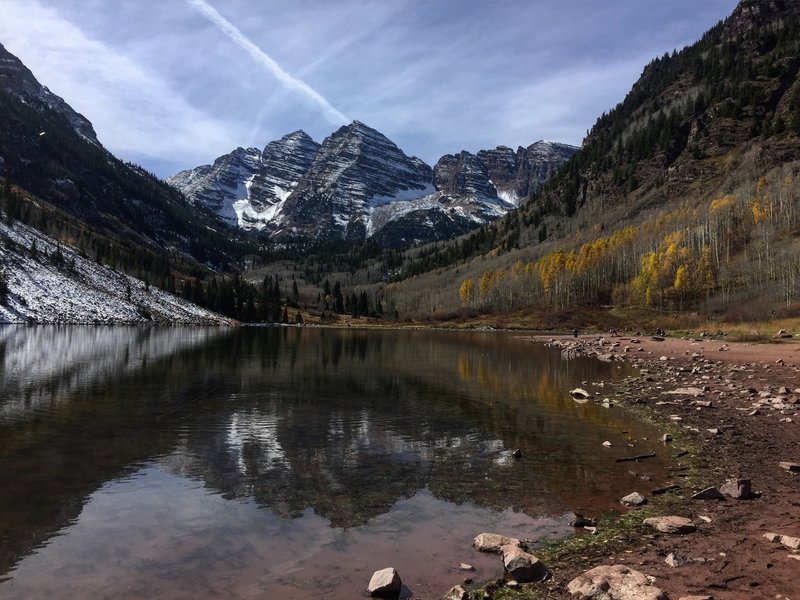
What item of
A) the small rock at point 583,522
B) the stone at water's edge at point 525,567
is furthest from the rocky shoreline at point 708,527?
the small rock at point 583,522

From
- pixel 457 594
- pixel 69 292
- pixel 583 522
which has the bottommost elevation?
pixel 583 522

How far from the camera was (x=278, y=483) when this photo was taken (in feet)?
53.7

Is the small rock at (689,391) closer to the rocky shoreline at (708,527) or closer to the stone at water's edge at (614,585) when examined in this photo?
the rocky shoreline at (708,527)

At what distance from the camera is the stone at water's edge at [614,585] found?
8406 mm

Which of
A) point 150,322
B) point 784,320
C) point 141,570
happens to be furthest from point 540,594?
point 150,322

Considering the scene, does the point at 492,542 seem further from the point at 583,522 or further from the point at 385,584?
the point at 385,584

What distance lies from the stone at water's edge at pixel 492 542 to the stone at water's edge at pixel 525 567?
0.96m

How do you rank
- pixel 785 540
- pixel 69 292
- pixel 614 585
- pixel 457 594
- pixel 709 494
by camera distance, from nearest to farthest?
pixel 614 585 → pixel 457 594 → pixel 785 540 → pixel 709 494 → pixel 69 292

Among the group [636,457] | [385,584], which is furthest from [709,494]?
[385,584]

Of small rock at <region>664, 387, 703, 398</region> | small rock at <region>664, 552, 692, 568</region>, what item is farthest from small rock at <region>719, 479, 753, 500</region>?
small rock at <region>664, 387, 703, 398</region>

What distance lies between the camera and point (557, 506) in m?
14.4

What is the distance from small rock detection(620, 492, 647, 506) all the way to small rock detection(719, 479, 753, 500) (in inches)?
91.9

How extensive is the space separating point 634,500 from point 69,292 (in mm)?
168085

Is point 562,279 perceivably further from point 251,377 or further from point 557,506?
point 557,506
